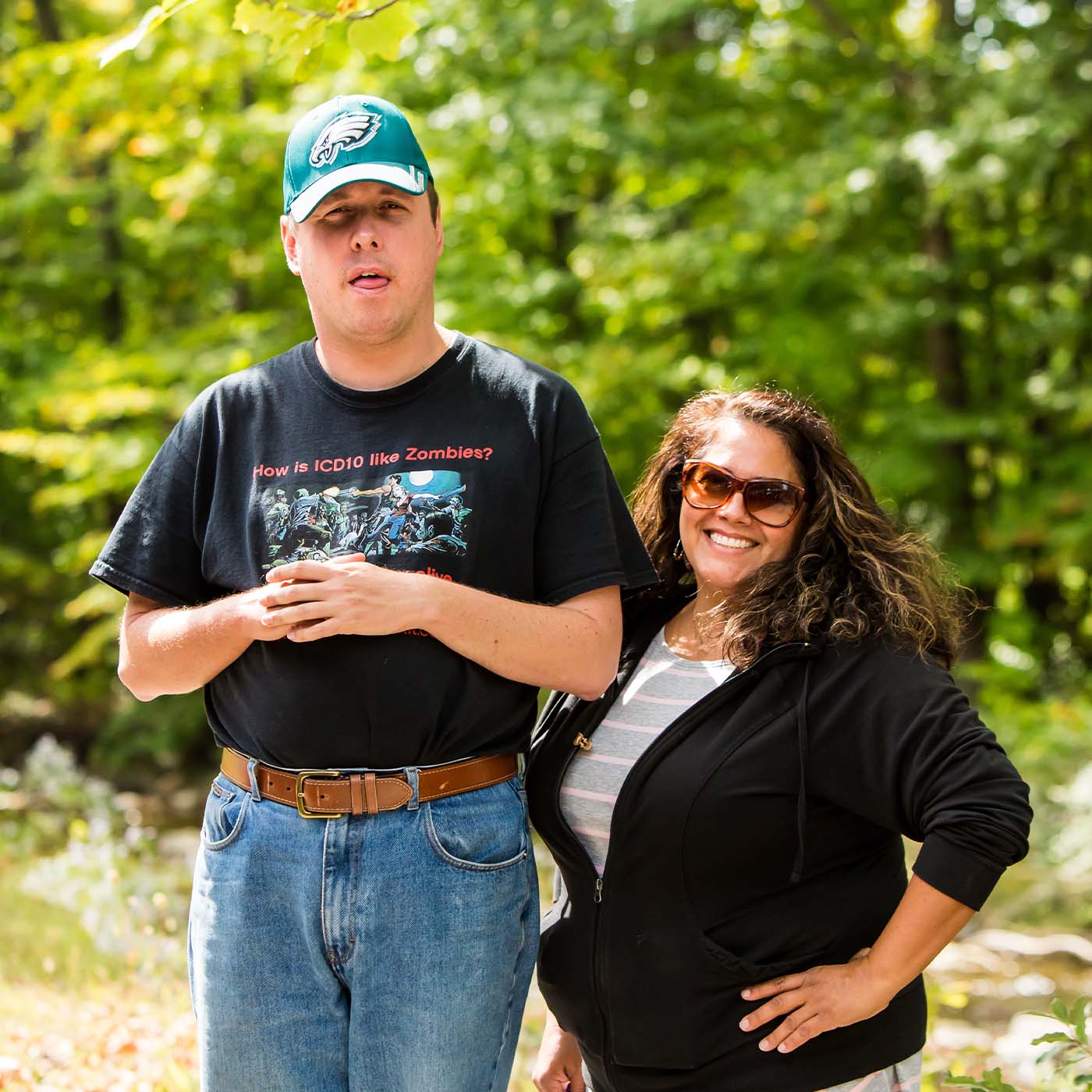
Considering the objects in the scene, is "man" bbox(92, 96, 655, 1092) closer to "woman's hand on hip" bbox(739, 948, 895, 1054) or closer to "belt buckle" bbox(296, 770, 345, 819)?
"belt buckle" bbox(296, 770, 345, 819)

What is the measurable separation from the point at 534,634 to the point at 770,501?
2.22 ft

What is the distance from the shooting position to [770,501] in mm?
2379

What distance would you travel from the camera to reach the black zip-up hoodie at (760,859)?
2.06m

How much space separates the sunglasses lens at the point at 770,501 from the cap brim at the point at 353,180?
0.86m

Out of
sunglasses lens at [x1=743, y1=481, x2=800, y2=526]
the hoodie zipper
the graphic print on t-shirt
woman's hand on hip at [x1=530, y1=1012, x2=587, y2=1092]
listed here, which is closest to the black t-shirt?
the graphic print on t-shirt

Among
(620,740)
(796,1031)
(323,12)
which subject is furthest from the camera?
(323,12)

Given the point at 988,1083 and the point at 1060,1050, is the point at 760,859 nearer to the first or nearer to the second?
the point at 988,1083

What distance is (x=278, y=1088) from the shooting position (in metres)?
1.97

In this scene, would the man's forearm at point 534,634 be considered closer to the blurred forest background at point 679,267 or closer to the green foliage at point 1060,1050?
the green foliage at point 1060,1050

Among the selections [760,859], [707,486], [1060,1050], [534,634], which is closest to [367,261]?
[534,634]

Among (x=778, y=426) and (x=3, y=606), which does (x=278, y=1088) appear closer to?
(x=778, y=426)

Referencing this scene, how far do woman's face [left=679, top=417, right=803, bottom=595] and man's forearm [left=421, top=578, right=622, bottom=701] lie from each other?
41 centimetres

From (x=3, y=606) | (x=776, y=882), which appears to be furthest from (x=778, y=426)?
(x=3, y=606)

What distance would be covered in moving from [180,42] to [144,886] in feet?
21.4
